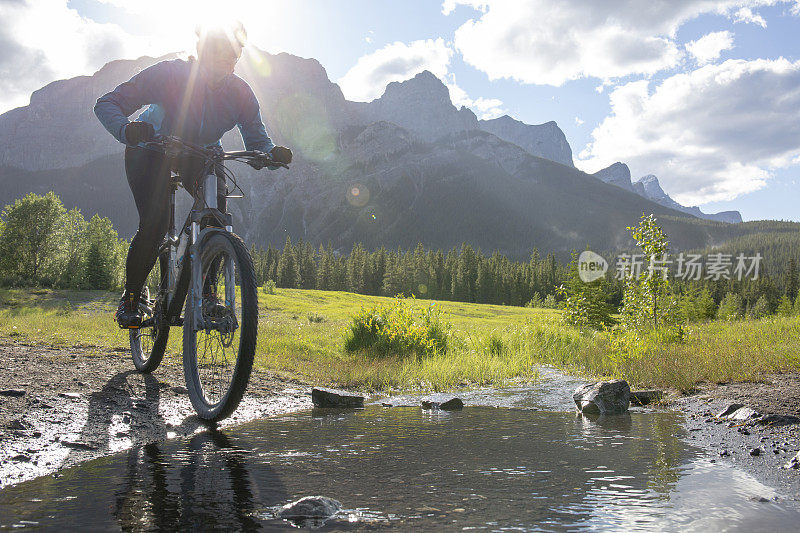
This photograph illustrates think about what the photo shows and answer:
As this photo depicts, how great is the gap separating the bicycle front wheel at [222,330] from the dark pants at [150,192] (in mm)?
913

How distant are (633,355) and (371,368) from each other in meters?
7.22

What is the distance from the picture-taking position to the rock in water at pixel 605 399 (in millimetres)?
7205

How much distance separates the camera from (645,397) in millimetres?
8211

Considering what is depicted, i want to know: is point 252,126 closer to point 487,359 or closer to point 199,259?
Answer: point 199,259

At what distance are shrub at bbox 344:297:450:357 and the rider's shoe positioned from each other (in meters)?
8.21

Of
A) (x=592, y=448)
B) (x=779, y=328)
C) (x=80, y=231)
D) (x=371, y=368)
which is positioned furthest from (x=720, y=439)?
(x=80, y=231)

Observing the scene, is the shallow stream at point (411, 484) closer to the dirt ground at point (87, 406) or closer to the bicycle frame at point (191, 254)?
the dirt ground at point (87, 406)

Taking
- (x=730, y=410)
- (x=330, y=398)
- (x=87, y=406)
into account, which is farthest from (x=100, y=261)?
(x=730, y=410)

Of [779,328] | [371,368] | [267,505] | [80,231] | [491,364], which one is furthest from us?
[80,231]

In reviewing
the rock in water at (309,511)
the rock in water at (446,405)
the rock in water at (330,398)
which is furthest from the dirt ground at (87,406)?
the rock in water at (309,511)

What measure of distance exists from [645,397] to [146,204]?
794cm

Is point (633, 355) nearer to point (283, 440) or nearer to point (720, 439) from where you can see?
point (720, 439)

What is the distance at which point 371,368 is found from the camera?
10.4 metres

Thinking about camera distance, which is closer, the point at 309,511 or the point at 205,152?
the point at 309,511
